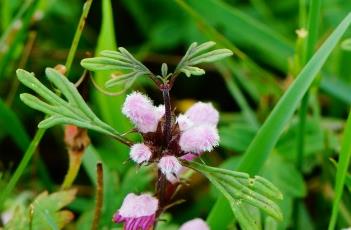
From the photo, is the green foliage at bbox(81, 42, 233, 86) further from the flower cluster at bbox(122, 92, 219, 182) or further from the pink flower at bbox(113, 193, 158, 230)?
the pink flower at bbox(113, 193, 158, 230)

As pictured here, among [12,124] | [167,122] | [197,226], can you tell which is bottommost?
[197,226]

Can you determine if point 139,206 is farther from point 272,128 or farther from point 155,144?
point 272,128

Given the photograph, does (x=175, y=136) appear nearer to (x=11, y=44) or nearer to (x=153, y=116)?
(x=153, y=116)

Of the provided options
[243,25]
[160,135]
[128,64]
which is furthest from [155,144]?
[243,25]

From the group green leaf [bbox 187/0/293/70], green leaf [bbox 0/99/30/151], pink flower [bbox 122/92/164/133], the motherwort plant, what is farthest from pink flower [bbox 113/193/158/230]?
green leaf [bbox 187/0/293/70]

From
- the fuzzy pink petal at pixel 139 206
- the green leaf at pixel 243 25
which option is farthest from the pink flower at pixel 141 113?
the green leaf at pixel 243 25

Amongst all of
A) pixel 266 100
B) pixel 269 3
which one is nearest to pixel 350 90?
pixel 266 100
